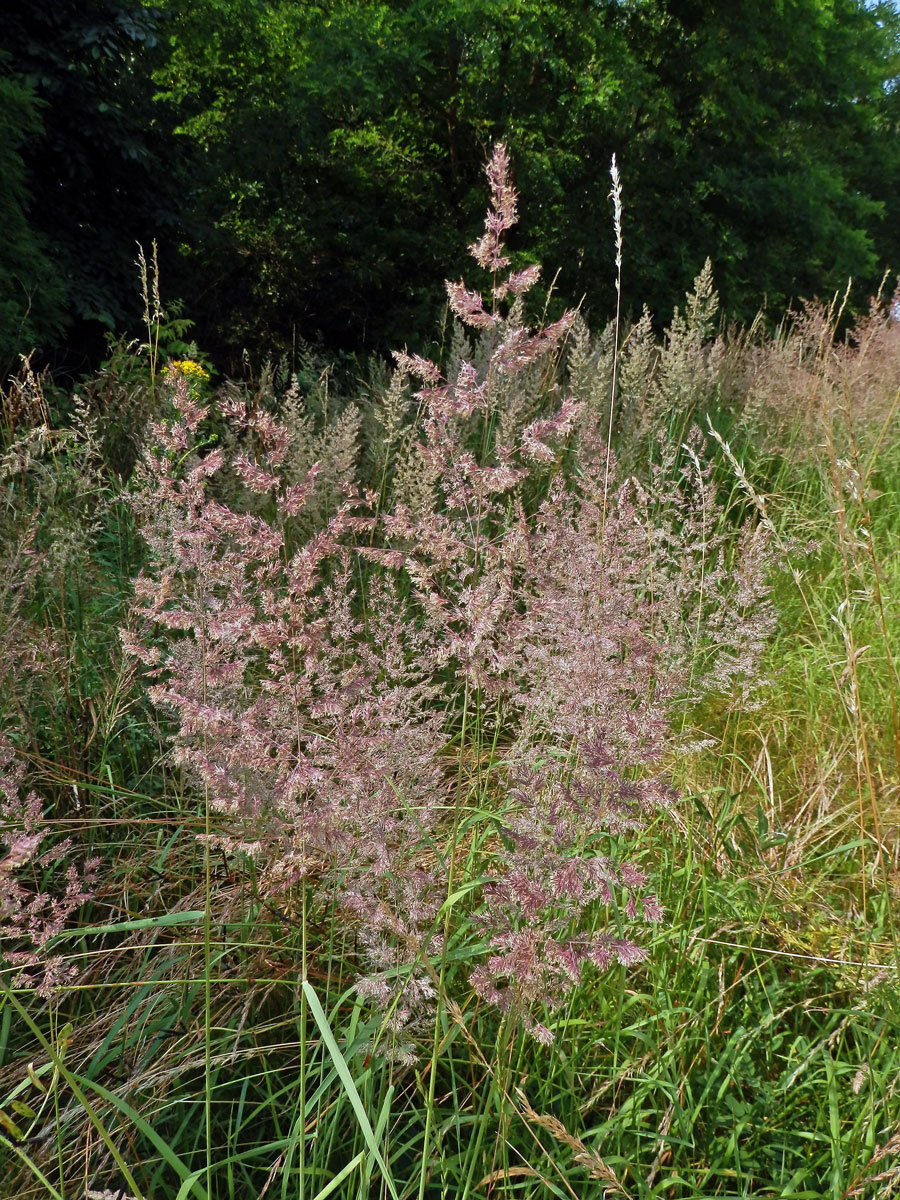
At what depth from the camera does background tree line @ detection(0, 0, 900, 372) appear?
11852 mm

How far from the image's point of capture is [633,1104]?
1335 mm

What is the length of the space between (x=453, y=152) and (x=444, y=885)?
13.7 meters

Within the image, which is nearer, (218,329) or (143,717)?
(143,717)

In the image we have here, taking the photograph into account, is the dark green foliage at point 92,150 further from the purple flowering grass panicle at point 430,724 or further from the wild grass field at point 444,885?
the purple flowering grass panicle at point 430,724

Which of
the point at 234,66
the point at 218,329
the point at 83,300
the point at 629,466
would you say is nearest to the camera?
the point at 629,466

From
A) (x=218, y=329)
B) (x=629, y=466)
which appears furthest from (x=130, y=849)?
(x=218, y=329)

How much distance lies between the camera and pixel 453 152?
13219 millimetres

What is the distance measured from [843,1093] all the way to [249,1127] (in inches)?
39.5

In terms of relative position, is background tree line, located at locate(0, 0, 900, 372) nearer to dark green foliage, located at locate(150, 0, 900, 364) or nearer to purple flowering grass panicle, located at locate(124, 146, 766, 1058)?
dark green foliage, located at locate(150, 0, 900, 364)

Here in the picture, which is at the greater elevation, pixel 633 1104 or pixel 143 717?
pixel 633 1104

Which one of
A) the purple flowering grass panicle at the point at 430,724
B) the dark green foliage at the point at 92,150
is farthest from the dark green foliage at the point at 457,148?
the purple flowering grass panicle at the point at 430,724

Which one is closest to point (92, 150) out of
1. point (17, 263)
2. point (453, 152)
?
point (17, 263)

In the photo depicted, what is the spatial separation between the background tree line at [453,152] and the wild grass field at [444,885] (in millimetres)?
9567

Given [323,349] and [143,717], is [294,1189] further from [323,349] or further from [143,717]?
[323,349]
